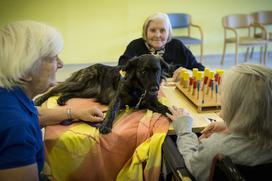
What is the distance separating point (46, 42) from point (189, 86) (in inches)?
42.9

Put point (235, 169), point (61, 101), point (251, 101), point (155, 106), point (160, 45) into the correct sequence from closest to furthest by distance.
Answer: point (235, 169)
point (251, 101)
point (155, 106)
point (61, 101)
point (160, 45)

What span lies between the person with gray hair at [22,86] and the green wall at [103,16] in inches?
155

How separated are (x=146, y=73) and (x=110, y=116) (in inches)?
13.8

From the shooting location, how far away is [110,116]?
5.16 feet

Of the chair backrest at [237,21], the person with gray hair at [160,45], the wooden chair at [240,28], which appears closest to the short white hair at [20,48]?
the person with gray hair at [160,45]

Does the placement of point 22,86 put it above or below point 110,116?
above

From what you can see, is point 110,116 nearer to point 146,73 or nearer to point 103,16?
point 146,73

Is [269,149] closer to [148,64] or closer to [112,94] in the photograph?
[148,64]

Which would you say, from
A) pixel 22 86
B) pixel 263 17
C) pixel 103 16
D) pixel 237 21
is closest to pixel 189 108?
pixel 22 86

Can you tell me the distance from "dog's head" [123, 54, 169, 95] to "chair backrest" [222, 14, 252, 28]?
12.6 feet

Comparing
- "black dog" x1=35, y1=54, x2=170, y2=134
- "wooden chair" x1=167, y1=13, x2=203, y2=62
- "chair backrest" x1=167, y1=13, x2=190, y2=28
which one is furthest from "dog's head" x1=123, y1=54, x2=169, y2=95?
"chair backrest" x1=167, y1=13, x2=190, y2=28

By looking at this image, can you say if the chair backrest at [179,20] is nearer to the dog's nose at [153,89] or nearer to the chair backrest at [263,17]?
the chair backrest at [263,17]

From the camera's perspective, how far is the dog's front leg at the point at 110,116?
1.48 meters

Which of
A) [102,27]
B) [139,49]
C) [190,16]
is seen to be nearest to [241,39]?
[190,16]
